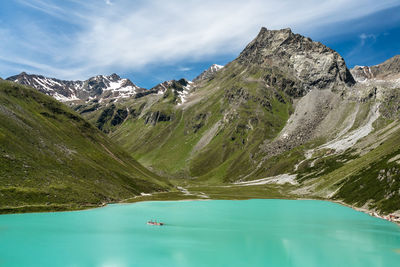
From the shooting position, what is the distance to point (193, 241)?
59.2 m

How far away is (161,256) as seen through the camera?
4859cm

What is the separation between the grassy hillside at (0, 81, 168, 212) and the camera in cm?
9319

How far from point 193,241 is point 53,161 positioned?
81782mm

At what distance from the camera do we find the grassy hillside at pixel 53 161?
93.2m

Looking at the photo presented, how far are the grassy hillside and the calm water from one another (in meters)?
12.0

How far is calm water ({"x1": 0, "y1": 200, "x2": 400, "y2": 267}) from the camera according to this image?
46.9 meters

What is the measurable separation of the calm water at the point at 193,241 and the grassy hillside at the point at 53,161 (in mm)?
11973

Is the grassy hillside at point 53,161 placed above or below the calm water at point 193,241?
above

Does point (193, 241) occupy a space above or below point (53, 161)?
below

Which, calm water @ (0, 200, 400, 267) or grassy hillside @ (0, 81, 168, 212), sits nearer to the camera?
calm water @ (0, 200, 400, 267)

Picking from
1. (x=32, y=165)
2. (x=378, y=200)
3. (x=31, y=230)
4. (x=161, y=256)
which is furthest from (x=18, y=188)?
(x=378, y=200)

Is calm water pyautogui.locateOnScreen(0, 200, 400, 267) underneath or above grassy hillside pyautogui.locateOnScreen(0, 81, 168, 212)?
underneath

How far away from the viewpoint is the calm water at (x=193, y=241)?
4691cm

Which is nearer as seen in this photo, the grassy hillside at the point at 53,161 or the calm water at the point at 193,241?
the calm water at the point at 193,241
